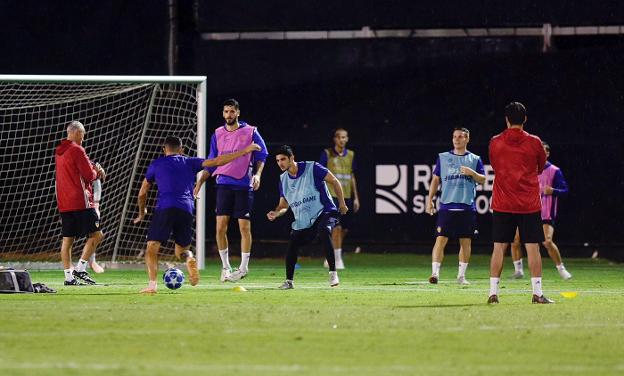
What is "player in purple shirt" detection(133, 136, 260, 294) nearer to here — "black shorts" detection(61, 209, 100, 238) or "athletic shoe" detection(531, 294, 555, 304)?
"black shorts" detection(61, 209, 100, 238)

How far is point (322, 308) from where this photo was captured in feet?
39.6

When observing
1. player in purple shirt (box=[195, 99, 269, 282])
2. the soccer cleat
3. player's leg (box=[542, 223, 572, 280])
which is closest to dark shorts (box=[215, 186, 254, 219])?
player in purple shirt (box=[195, 99, 269, 282])

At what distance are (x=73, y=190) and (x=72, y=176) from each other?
173 millimetres

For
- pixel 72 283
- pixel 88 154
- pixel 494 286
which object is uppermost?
pixel 88 154

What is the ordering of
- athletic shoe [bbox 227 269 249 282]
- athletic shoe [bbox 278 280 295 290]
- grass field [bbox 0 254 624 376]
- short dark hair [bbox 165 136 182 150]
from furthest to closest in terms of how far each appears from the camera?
athletic shoe [bbox 227 269 249 282] → athletic shoe [bbox 278 280 295 290] → short dark hair [bbox 165 136 182 150] → grass field [bbox 0 254 624 376]

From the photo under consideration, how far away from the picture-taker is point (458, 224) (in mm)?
16594

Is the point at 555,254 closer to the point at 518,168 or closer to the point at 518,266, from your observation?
the point at 518,266

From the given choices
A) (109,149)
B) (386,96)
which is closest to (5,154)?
(109,149)

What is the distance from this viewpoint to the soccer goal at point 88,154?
2073 cm

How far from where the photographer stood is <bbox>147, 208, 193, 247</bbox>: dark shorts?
14016 mm

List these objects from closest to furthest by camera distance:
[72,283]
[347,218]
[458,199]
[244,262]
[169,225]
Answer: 1. [169,225]
2. [72,283]
3. [244,262]
4. [458,199]
5. [347,218]

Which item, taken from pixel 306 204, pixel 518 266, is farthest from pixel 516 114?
pixel 518 266

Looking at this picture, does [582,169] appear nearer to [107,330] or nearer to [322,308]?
[322,308]

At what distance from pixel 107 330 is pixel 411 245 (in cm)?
1353
